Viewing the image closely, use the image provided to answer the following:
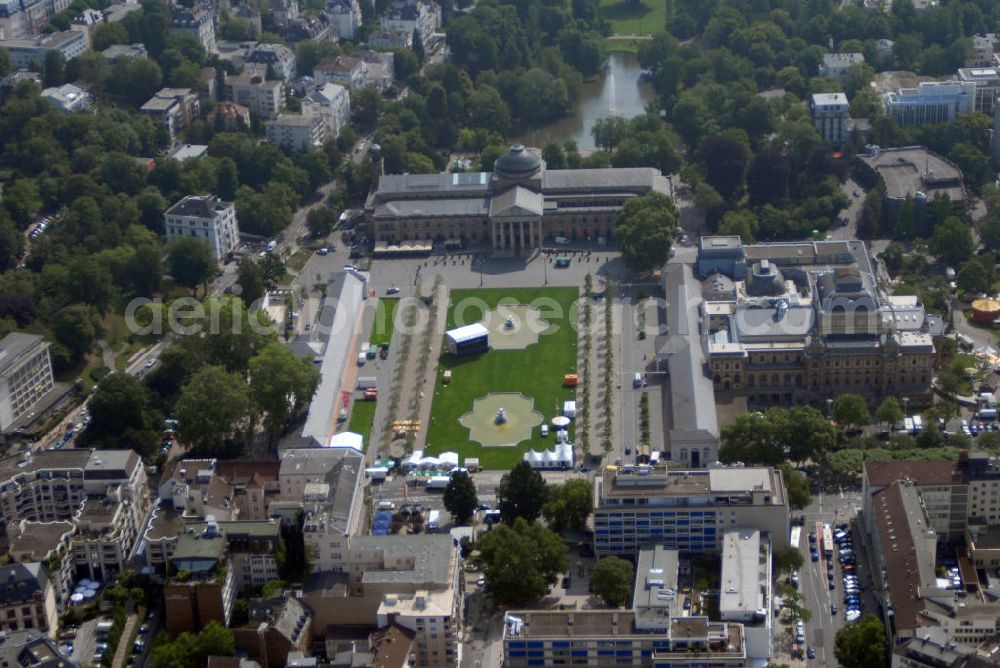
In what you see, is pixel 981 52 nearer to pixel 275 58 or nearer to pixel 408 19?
pixel 408 19

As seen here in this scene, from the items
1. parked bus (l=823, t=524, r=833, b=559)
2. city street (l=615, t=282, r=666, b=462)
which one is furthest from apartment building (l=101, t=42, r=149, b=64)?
parked bus (l=823, t=524, r=833, b=559)

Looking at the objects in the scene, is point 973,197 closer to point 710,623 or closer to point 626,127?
point 626,127

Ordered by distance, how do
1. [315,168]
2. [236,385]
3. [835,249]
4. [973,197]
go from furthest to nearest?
[315,168], [973,197], [835,249], [236,385]

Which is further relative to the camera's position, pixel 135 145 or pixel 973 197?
pixel 135 145

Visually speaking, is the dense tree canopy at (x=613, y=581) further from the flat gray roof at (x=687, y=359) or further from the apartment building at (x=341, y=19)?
the apartment building at (x=341, y=19)

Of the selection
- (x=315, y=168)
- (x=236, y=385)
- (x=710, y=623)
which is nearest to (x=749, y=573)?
(x=710, y=623)

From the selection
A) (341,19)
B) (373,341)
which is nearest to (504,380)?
(373,341)

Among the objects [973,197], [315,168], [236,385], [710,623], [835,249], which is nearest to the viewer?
[710,623]

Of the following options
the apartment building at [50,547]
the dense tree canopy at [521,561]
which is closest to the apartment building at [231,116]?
the apartment building at [50,547]

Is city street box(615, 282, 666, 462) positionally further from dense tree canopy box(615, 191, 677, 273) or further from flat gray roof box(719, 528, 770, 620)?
flat gray roof box(719, 528, 770, 620)
